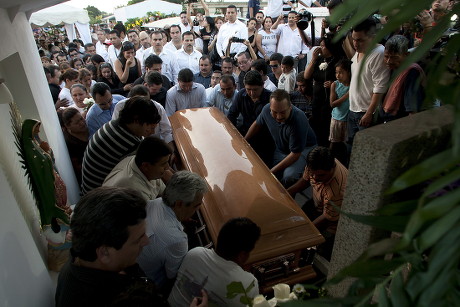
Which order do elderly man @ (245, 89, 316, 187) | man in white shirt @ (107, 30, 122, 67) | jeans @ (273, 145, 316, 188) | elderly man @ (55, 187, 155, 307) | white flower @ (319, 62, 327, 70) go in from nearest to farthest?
1. elderly man @ (55, 187, 155, 307)
2. elderly man @ (245, 89, 316, 187)
3. jeans @ (273, 145, 316, 188)
4. white flower @ (319, 62, 327, 70)
5. man in white shirt @ (107, 30, 122, 67)

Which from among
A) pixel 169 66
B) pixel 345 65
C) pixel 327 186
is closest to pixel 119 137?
pixel 327 186

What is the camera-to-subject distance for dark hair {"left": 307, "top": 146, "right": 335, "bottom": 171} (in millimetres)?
2482

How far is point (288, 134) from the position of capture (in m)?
3.35

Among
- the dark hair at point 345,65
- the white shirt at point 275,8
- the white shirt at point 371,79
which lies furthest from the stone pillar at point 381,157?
the white shirt at point 275,8

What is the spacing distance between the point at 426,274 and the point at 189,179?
162 centimetres

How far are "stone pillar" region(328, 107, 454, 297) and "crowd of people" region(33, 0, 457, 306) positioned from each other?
0.41 feet

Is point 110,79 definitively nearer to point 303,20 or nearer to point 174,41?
point 174,41

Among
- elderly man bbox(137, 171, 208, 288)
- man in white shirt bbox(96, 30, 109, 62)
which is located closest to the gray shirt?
elderly man bbox(137, 171, 208, 288)

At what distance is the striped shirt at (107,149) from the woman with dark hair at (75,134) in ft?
3.01

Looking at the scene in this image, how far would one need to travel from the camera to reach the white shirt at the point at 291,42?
291 inches

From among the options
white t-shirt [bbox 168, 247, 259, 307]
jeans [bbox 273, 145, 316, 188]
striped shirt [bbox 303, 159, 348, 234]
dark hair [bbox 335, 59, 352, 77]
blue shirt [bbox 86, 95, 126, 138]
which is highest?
dark hair [bbox 335, 59, 352, 77]

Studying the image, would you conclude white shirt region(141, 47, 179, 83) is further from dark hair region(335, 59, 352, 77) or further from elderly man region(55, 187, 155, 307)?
elderly man region(55, 187, 155, 307)

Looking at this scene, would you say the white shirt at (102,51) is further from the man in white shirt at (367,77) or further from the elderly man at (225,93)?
→ the man in white shirt at (367,77)

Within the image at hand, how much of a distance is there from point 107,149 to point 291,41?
5.86 meters
